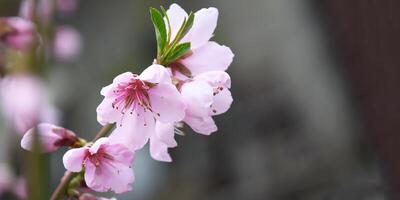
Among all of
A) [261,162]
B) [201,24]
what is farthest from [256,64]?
[201,24]

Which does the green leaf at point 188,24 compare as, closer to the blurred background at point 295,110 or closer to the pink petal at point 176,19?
the pink petal at point 176,19

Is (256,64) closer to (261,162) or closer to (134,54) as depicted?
(261,162)

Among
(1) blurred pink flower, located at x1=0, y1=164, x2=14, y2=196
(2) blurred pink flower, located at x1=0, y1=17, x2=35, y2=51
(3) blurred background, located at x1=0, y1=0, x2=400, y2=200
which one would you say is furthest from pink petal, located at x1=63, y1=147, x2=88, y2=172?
(3) blurred background, located at x1=0, y1=0, x2=400, y2=200

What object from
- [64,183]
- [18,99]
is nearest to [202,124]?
[64,183]

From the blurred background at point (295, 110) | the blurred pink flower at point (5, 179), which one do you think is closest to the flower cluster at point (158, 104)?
the blurred pink flower at point (5, 179)

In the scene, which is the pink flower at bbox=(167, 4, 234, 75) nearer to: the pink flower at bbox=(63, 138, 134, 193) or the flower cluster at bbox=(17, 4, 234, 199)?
the flower cluster at bbox=(17, 4, 234, 199)

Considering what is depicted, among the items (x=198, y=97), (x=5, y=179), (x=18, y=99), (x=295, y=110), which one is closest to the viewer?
(x=198, y=97)

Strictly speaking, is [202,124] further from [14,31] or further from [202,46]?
[14,31]
